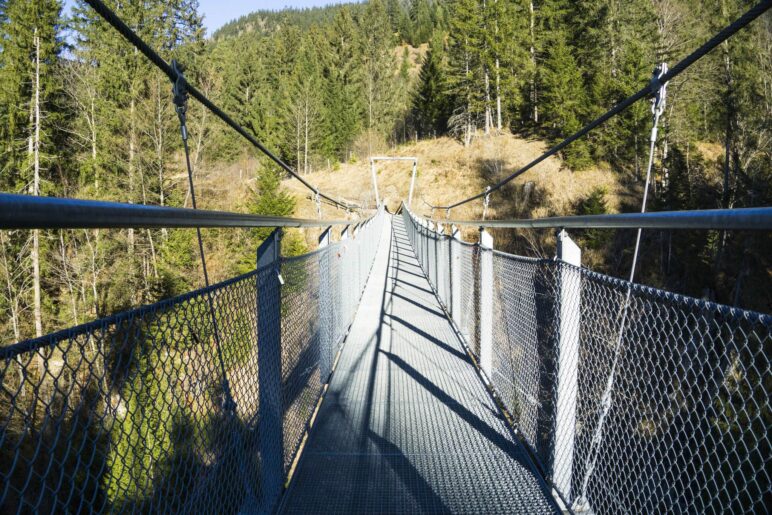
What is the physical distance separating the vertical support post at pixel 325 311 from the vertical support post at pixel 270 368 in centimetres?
113

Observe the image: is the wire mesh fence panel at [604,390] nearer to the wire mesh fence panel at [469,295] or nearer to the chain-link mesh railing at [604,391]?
the chain-link mesh railing at [604,391]

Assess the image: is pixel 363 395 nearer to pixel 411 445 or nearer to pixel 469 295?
pixel 411 445

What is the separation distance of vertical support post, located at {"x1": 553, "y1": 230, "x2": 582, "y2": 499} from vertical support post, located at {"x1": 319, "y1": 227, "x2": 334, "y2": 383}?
5.36 ft

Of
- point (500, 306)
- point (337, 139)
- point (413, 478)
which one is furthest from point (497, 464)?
point (337, 139)

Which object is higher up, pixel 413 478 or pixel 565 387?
pixel 565 387

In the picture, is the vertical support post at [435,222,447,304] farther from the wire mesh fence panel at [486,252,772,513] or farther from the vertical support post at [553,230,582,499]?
the vertical support post at [553,230,582,499]

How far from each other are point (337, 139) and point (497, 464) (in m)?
41.2

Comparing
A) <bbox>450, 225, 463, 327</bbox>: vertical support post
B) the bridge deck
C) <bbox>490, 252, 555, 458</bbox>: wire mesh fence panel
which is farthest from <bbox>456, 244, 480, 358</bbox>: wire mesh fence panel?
<bbox>490, 252, 555, 458</bbox>: wire mesh fence panel

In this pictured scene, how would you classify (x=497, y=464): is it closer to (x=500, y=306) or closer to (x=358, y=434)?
(x=358, y=434)

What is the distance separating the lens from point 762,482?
17.6ft

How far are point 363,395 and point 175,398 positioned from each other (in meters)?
2.14

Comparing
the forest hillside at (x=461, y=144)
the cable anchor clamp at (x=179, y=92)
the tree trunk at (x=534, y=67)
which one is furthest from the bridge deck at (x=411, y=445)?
the tree trunk at (x=534, y=67)

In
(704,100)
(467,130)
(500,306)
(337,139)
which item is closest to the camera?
(500,306)

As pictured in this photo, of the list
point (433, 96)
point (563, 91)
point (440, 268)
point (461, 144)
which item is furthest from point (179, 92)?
point (433, 96)
